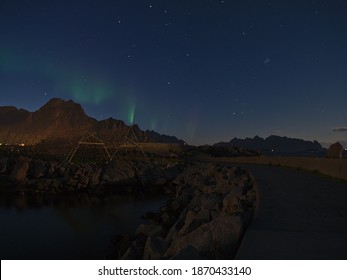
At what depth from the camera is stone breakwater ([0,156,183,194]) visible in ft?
92.6

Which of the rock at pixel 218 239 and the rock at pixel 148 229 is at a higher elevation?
the rock at pixel 218 239

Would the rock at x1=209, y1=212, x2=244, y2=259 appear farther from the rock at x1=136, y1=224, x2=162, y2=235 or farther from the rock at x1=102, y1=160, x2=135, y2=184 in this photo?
the rock at x1=102, y1=160, x2=135, y2=184

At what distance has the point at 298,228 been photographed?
7.32 meters

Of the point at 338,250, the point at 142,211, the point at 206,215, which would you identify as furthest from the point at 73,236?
the point at 338,250

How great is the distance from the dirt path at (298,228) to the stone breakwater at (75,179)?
20.0 m

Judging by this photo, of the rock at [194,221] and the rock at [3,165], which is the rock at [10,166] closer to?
the rock at [3,165]

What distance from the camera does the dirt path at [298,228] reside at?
18.3 ft

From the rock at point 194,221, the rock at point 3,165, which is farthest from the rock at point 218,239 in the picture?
the rock at point 3,165

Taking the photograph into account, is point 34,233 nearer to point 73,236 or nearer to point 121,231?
point 73,236

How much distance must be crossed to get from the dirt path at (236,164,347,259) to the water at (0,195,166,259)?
7481 millimetres

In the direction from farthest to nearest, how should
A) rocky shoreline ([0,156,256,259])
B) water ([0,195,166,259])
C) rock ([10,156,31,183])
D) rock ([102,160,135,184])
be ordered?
rock ([102,160,135,184]), rock ([10,156,31,183]), water ([0,195,166,259]), rocky shoreline ([0,156,256,259])

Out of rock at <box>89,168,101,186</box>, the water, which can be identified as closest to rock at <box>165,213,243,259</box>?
the water

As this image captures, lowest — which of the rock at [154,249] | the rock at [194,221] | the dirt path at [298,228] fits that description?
the rock at [154,249]

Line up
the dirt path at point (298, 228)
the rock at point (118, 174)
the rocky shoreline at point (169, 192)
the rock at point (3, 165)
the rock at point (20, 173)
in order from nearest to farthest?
the dirt path at point (298, 228) → the rocky shoreline at point (169, 192) → the rock at point (20, 173) → the rock at point (118, 174) → the rock at point (3, 165)
